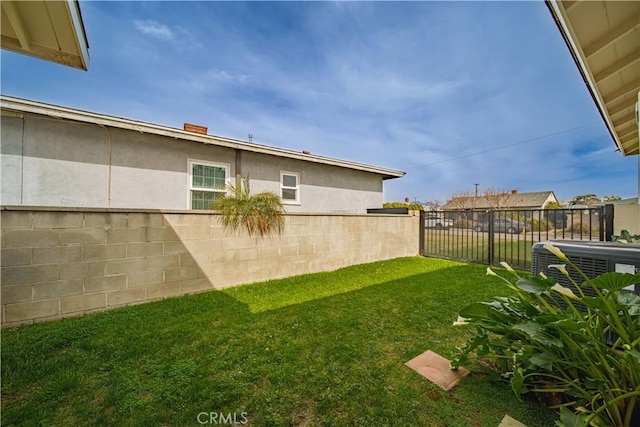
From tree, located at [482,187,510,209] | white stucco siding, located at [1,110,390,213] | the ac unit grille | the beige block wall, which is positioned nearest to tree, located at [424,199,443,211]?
tree, located at [482,187,510,209]

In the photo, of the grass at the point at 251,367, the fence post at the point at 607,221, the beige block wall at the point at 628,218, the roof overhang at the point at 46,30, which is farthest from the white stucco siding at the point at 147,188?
the beige block wall at the point at 628,218

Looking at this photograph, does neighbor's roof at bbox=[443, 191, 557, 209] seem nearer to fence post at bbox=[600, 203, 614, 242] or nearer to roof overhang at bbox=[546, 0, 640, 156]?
fence post at bbox=[600, 203, 614, 242]

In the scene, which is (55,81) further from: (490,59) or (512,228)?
(490,59)

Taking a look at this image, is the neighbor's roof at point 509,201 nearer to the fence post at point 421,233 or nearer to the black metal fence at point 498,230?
the black metal fence at point 498,230

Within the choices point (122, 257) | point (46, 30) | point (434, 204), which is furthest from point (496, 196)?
point (46, 30)

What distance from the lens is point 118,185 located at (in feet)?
17.7

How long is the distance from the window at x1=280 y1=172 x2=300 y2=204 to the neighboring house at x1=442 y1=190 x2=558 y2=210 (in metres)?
21.5

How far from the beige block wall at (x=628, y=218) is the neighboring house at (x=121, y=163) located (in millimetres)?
8297

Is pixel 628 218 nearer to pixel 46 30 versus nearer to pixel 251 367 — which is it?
pixel 251 367

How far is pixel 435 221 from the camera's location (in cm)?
759

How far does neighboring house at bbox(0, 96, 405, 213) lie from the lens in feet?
14.9

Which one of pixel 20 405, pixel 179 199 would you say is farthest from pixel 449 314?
pixel 179 199

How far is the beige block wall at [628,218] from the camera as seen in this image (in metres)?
5.87

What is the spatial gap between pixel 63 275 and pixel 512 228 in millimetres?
8945
